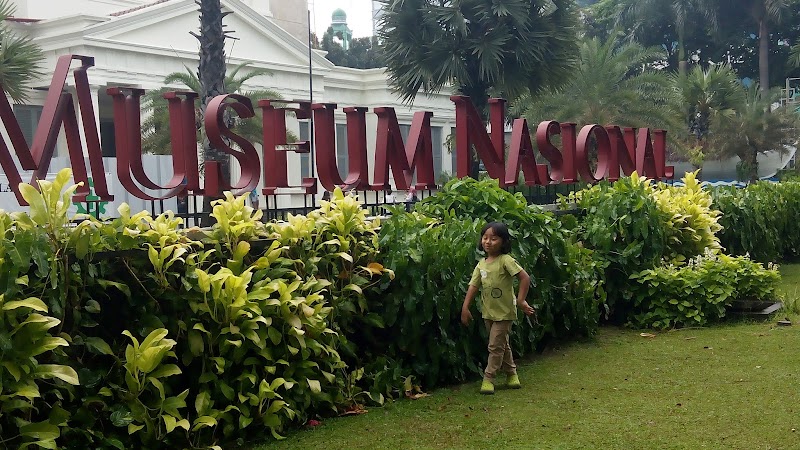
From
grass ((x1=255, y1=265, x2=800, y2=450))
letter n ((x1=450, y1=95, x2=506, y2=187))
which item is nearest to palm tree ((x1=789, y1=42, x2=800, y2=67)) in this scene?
letter n ((x1=450, y1=95, x2=506, y2=187))

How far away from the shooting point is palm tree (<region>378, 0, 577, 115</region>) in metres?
18.9

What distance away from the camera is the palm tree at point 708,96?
3988cm

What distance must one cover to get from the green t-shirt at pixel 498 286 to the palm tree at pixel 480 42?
40.7ft

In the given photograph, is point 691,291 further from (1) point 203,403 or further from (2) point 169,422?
(2) point 169,422

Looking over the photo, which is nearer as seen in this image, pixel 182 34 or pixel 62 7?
pixel 182 34

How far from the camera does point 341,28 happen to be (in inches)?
2847

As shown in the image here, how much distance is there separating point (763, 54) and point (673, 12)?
669 cm

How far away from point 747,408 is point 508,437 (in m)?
1.63

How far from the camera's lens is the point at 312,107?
9.66m

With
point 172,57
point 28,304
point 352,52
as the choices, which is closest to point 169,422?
point 28,304

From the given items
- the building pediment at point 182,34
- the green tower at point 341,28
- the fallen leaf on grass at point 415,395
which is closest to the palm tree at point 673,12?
the green tower at point 341,28

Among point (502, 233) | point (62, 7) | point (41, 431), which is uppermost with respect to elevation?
point (62, 7)

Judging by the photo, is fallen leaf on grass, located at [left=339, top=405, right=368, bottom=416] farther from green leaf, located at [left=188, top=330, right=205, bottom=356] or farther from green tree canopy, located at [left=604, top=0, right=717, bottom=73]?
green tree canopy, located at [left=604, top=0, right=717, bottom=73]

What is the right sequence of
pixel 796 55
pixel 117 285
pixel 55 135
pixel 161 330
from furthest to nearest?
1. pixel 796 55
2. pixel 55 135
3. pixel 117 285
4. pixel 161 330
